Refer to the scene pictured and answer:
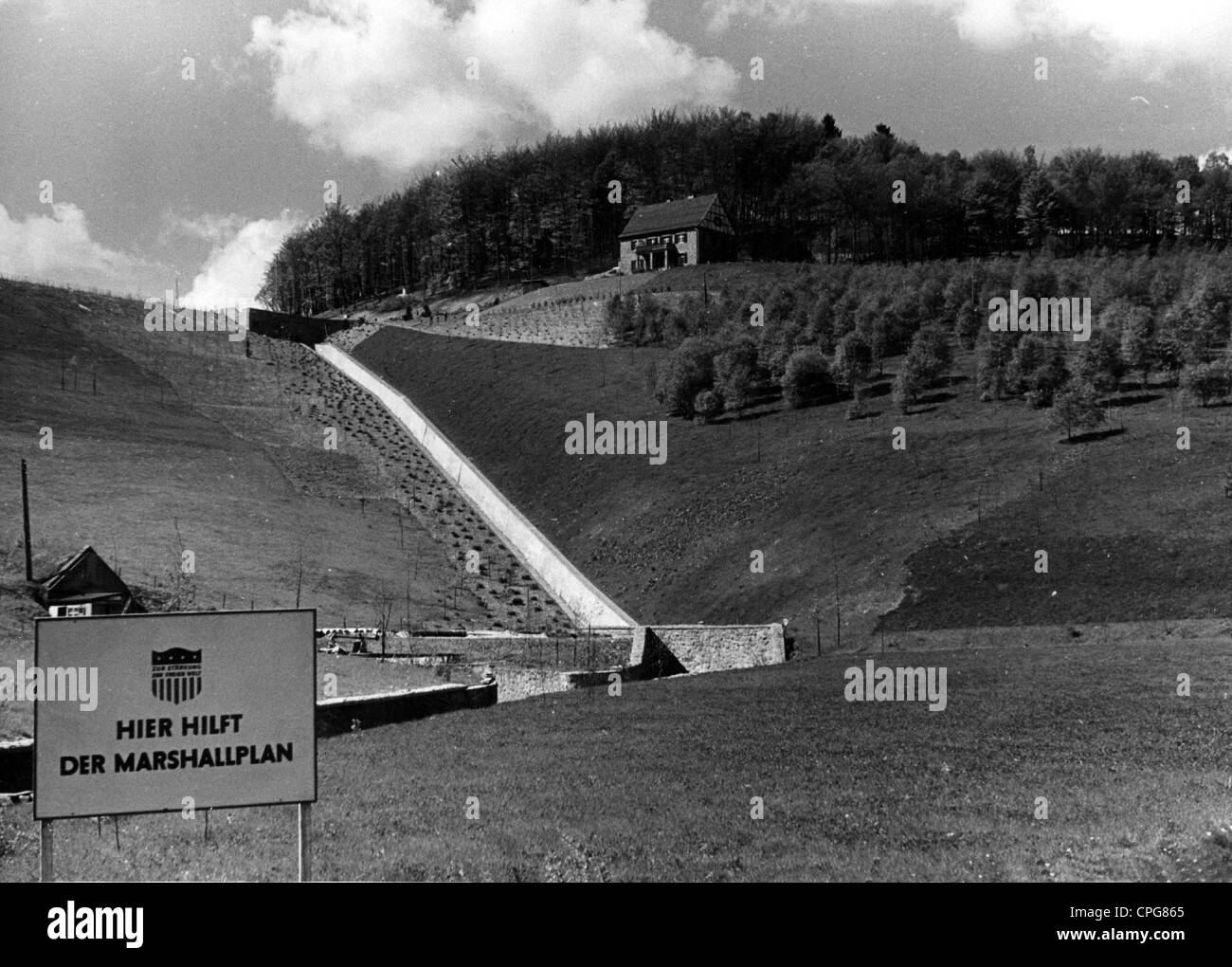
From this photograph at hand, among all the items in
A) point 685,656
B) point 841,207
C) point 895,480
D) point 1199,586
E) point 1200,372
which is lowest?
point 685,656

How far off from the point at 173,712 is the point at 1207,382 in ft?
201

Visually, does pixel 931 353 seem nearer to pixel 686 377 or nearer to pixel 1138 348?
pixel 1138 348

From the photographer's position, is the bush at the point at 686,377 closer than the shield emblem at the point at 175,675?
No

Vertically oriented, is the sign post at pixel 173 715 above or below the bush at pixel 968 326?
below

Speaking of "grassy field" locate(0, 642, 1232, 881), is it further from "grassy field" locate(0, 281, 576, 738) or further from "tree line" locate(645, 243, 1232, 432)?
"tree line" locate(645, 243, 1232, 432)

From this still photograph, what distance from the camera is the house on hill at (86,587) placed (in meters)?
37.9

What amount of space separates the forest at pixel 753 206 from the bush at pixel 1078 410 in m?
80.6

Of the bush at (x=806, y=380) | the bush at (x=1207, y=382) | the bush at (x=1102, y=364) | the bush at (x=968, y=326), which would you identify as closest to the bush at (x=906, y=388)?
the bush at (x=806, y=380)

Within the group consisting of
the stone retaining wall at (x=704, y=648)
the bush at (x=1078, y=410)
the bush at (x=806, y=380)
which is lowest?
the stone retaining wall at (x=704, y=648)

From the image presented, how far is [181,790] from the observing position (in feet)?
32.2

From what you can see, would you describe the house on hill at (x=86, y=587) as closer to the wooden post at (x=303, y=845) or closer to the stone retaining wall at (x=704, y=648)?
the stone retaining wall at (x=704, y=648)
